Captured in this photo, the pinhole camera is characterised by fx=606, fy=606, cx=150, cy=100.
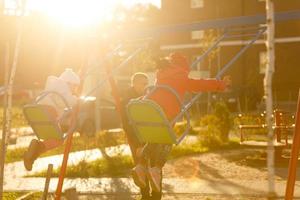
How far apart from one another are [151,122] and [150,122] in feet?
0.05

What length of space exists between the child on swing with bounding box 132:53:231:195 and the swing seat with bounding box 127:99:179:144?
1.20 ft

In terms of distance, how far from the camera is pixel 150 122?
7.22 meters

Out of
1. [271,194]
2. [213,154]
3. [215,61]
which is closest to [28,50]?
[215,61]

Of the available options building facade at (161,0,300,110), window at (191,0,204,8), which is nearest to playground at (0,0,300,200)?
building facade at (161,0,300,110)

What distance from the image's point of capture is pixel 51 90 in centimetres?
889

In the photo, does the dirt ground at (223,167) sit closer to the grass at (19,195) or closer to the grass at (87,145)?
the grass at (87,145)

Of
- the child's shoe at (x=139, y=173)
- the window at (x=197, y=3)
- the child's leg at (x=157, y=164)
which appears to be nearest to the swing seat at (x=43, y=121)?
the child's shoe at (x=139, y=173)

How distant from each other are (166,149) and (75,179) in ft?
13.1

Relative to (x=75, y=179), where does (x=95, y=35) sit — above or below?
above

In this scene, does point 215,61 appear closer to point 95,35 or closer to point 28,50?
point 28,50

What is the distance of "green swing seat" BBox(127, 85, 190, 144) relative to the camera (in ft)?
23.4

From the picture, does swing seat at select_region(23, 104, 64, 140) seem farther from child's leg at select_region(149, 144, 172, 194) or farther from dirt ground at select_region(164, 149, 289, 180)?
dirt ground at select_region(164, 149, 289, 180)

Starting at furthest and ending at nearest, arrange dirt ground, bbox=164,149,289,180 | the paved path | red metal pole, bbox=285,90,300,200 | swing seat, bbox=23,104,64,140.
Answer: dirt ground, bbox=164,149,289,180 → the paved path → swing seat, bbox=23,104,64,140 → red metal pole, bbox=285,90,300,200

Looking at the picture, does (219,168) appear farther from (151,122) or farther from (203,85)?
(151,122)
